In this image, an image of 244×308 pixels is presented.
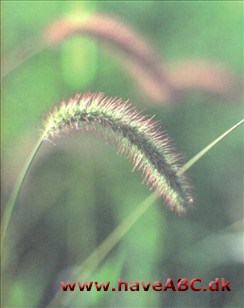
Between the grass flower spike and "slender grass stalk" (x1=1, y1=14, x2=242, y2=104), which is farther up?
"slender grass stalk" (x1=1, y1=14, x2=242, y2=104)

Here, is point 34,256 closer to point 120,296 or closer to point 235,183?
point 120,296

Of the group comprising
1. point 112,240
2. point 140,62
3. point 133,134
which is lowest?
point 112,240

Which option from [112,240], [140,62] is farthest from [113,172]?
[140,62]

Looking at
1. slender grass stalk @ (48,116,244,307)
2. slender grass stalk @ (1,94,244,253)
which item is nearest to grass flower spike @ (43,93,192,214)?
slender grass stalk @ (1,94,244,253)

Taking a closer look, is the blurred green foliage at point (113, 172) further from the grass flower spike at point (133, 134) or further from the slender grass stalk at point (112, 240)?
the grass flower spike at point (133, 134)

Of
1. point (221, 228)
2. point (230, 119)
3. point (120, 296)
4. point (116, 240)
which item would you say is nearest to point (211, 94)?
point (230, 119)

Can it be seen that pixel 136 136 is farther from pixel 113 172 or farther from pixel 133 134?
pixel 113 172

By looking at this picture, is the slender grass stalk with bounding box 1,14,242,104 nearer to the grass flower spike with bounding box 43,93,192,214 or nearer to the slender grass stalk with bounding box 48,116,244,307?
the grass flower spike with bounding box 43,93,192,214

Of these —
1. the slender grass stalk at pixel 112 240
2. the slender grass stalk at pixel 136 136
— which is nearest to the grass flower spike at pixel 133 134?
the slender grass stalk at pixel 136 136
